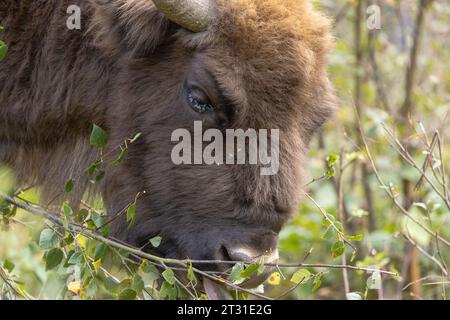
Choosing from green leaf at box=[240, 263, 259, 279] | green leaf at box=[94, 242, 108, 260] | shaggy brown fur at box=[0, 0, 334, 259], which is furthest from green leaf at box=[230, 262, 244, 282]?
green leaf at box=[94, 242, 108, 260]

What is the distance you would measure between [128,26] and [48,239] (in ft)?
4.50

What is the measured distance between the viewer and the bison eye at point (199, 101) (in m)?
4.33

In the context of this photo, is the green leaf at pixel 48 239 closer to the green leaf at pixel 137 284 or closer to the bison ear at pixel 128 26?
the green leaf at pixel 137 284

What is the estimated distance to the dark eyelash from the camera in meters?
4.33

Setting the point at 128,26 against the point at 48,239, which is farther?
the point at 128,26

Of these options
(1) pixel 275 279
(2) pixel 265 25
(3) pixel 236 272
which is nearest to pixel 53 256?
(3) pixel 236 272

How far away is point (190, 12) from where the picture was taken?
14.3 ft

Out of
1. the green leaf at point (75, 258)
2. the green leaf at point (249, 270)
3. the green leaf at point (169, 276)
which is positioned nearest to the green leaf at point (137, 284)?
the green leaf at point (169, 276)

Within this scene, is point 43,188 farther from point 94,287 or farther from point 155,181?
point 94,287

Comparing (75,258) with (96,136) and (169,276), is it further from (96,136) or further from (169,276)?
(96,136)

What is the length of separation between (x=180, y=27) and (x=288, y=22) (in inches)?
22.5

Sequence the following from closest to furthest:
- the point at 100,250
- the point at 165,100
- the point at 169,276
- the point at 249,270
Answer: the point at 249,270
the point at 169,276
the point at 100,250
the point at 165,100

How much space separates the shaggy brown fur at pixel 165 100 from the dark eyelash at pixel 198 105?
0.04 m

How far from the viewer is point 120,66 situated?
470cm
